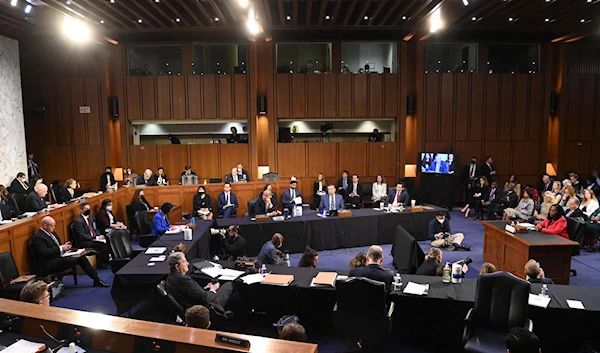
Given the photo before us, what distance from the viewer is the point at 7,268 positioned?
5617 mm

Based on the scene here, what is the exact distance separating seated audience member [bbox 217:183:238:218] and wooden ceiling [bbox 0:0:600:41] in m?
4.50

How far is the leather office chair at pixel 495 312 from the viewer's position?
3777 mm

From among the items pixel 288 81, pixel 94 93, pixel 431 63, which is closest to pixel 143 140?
pixel 94 93

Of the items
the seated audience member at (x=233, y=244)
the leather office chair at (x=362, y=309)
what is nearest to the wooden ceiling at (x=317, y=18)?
the seated audience member at (x=233, y=244)

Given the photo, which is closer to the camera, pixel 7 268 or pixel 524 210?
pixel 7 268

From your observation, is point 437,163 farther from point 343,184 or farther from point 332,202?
point 332,202

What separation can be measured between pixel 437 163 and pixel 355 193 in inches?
126

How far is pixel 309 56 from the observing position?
1430 centimetres

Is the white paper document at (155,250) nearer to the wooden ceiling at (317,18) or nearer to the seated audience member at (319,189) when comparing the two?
the wooden ceiling at (317,18)

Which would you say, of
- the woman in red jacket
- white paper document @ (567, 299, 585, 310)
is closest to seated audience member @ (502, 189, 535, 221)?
the woman in red jacket

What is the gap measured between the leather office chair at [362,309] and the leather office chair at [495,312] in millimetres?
809

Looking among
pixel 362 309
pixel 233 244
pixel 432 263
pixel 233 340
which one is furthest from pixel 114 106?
pixel 233 340

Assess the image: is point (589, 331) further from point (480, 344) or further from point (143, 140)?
point (143, 140)

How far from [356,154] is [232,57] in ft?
17.9
